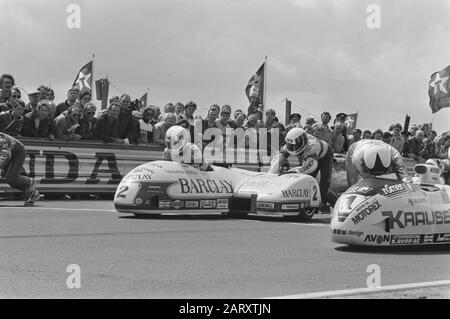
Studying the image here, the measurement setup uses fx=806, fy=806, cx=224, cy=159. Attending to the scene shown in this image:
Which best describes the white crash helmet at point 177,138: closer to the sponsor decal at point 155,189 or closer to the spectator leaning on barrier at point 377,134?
the sponsor decal at point 155,189

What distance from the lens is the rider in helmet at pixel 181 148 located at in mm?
12727

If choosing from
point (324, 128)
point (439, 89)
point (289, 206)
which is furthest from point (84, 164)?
point (439, 89)

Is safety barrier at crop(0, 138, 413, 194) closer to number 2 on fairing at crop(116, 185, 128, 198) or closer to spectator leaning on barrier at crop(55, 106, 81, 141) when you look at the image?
spectator leaning on barrier at crop(55, 106, 81, 141)

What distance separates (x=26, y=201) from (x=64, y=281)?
26.4ft

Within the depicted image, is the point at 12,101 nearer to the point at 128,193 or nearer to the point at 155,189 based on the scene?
the point at 128,193

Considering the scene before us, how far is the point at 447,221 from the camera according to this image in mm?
8891

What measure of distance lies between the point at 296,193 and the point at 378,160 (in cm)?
360

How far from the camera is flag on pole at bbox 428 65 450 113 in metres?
24.5

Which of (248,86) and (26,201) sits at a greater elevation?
(248,86)

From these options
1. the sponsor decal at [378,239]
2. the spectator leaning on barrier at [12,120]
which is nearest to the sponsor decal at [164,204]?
the spectator leaning on barrier at [12,120]

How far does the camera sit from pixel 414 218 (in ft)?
28.5

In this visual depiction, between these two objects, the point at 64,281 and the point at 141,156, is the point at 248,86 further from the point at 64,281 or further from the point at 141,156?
the point at 64,281

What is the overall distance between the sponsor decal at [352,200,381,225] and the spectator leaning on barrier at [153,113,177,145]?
8.55 meters
